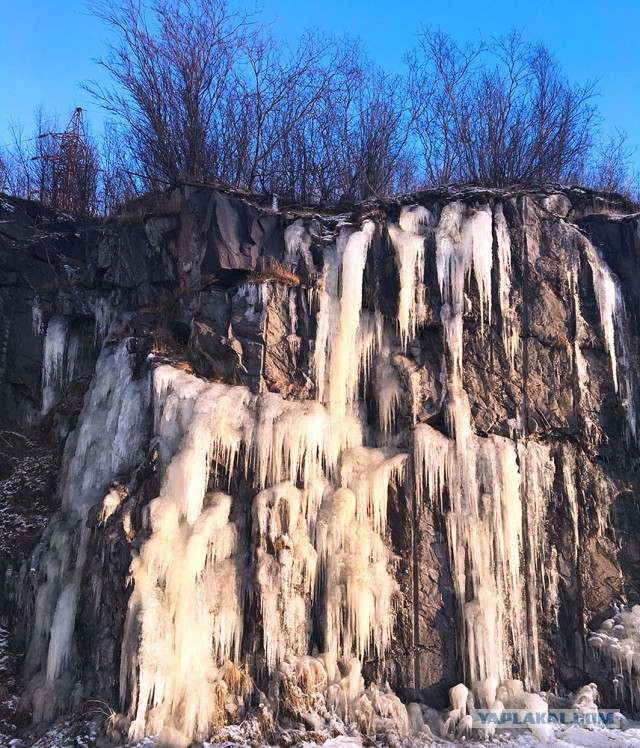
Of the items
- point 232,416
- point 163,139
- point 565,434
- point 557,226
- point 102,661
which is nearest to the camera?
point 102,661

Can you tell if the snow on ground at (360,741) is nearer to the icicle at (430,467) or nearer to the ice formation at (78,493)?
the ice formation at (78,493)

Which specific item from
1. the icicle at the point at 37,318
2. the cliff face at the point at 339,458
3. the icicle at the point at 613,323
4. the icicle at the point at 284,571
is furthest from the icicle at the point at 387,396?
the icicle at the point at 37,318

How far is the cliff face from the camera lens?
10289mm

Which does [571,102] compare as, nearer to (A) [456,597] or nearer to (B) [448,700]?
(A) [456,597]

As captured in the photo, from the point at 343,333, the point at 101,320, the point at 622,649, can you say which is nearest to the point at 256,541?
the point at 343,333

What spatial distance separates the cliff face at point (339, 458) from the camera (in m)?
10.3

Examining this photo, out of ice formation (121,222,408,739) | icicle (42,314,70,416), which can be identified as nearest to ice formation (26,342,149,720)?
ice formation (121,222,408,739)

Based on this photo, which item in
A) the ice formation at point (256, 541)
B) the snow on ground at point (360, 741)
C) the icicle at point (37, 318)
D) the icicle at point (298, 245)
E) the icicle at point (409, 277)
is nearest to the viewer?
the snow on ground at point (360, 741)

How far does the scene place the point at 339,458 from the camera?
1158 centimetres

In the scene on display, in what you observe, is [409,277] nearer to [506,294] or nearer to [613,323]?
[506,294]

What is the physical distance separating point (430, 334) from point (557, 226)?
310 centimetres

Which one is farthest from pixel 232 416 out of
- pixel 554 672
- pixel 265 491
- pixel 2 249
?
pixel 2 249

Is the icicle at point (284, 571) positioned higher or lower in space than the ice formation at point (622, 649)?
higher

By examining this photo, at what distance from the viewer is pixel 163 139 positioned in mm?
15242
